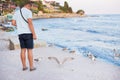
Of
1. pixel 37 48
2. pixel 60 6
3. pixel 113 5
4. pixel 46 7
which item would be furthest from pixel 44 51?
pixel 46 7

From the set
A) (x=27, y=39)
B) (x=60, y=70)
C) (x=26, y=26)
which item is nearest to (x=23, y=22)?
(x=26, y=26)

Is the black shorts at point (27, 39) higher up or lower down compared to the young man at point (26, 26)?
lower down

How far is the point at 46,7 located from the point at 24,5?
8992mm

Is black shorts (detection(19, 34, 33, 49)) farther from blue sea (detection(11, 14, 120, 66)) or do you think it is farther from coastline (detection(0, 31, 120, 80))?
blue sea (detection(11, 14, 120, 66))

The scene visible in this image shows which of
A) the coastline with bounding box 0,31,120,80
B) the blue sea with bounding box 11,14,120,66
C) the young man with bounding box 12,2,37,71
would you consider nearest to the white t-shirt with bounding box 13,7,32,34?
the young man with bounding box 12,2,37,71

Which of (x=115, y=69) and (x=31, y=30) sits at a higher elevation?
(x=31, y=30)

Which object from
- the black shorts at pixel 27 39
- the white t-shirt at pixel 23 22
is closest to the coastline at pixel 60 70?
the black shorts at pixel 27 39

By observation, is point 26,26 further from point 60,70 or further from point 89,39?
point 89,39

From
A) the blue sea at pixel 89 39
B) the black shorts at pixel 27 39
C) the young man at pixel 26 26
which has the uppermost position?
the young man at pixel 26 26

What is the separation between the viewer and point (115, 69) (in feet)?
8.70

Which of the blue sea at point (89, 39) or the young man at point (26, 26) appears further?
the blue sea at point (89, 39)

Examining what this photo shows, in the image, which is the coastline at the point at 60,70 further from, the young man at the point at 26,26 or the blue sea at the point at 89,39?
the blue sea at the point at 89,39

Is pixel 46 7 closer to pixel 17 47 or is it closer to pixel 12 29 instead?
pixel 12 29

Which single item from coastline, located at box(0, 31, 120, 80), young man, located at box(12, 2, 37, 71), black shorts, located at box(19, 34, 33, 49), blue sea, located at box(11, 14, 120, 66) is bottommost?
blue sea, located at box(11, 14, 120, 66)
